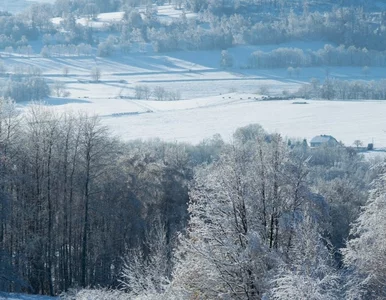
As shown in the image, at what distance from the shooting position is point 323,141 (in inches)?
2007

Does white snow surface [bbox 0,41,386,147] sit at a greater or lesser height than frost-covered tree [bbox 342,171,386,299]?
lesser

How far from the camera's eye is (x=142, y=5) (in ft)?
493

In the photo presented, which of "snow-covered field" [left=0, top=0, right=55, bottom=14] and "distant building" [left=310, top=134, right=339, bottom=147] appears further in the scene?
"snow-covered field" [left=0, top=0, right=55, bottom=14]

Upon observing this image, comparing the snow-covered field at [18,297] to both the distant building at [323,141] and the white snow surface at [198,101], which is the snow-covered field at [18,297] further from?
the distant building at [323,141]

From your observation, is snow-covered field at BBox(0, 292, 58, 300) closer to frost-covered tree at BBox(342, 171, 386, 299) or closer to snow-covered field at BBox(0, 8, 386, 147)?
frost-covered tree at BBox(342, 171, 386, 299)

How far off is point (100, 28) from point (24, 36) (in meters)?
17.8

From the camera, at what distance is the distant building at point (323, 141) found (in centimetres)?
4994

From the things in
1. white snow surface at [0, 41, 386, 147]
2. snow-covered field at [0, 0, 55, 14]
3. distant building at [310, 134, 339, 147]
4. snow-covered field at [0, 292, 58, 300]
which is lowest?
white snow surface at [0, 41, 386, 147]

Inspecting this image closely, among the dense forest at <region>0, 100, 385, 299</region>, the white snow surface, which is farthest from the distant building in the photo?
the dense forest at <region>0, 100, 385, 299</region>

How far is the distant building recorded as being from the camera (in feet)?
164

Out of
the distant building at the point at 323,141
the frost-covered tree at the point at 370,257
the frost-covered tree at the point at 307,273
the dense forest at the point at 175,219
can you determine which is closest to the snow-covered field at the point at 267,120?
the distant building at the point at 323,141

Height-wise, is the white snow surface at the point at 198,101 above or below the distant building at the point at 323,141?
below

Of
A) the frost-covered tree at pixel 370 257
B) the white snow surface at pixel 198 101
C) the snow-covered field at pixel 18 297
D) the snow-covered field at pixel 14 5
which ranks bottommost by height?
the white snow surface at pixel 198 101

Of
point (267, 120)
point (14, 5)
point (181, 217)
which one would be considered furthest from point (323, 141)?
point (14, 5)
